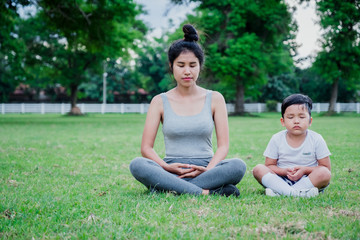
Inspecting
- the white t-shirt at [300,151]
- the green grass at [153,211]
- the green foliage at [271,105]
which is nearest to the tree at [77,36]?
the green grass at [153,211]

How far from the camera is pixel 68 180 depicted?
16.9ft

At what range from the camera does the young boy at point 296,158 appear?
3.86 meters

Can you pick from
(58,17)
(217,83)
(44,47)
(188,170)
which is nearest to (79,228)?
(188,170)

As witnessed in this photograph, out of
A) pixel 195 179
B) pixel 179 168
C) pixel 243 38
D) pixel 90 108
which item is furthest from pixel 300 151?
pixel 90 108

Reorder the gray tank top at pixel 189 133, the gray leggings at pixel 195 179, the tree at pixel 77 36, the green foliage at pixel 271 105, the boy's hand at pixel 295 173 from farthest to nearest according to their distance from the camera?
1. the green foliage at pixel 271 105
2. the tree at pixel 77 36
3. the gray tank top at pixel 189 133
4. the boy's hand at pixel 295 173
5. the gray leggings at pixel 195 179

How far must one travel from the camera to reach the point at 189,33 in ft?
13.1

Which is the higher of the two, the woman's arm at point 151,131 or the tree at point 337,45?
the tree at point 337,45

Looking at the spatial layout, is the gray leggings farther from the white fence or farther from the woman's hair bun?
the white fence

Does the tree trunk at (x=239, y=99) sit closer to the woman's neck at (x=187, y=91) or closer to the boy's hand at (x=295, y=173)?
the woman's neck at (x=187, y=91)

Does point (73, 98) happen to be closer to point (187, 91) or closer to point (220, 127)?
point (187, 91)

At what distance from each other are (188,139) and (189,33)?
112cm

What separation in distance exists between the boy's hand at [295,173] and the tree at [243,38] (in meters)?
25.3

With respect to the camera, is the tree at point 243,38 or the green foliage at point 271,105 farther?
the green foliage at point 271,105

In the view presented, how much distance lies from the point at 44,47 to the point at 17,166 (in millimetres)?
27966
